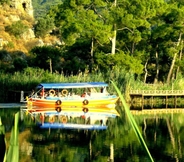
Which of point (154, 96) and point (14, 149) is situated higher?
point (14, 149)

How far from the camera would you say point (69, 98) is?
31500mm

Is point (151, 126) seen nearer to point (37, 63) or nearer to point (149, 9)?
point (149, 9)

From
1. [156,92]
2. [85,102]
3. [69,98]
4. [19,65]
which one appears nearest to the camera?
[69,98]

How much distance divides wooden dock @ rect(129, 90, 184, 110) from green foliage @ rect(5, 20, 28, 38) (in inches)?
850

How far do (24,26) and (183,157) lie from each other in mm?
42661

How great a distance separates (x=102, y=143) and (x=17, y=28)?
38.2 metres

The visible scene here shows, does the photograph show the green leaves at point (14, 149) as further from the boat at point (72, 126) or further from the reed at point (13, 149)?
the boat at point (72, 126)

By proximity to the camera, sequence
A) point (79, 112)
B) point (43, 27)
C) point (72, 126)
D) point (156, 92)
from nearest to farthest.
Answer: point (72, 126)
point (79, 112)
point (156, 92)
point (43, 27)

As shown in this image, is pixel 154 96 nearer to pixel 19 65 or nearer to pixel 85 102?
pixel 85 102

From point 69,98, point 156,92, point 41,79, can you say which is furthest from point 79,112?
point 156,92

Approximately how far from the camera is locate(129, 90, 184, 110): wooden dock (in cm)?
3575

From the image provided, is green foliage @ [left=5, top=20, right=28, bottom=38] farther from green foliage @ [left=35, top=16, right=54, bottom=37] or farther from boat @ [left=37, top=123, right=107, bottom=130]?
boat @ [left=37, top=123, right=107, bottom=130]

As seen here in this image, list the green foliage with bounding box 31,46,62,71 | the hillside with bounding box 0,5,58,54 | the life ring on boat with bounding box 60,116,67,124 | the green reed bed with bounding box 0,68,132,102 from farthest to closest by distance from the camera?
the hillside with bounding box 0,5,58,54 → the green foliage with bounding box 31,46,62,71 → the green reed bed with bounding box 0,68,132,102 → the life ring on boat with bounding box 60,116,67,124

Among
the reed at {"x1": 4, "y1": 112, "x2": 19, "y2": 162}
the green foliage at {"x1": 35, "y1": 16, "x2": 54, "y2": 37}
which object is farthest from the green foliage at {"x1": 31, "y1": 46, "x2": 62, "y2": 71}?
the reed at {"x1": 4, "y1": 112, "x2": 19, "y2": 162}
